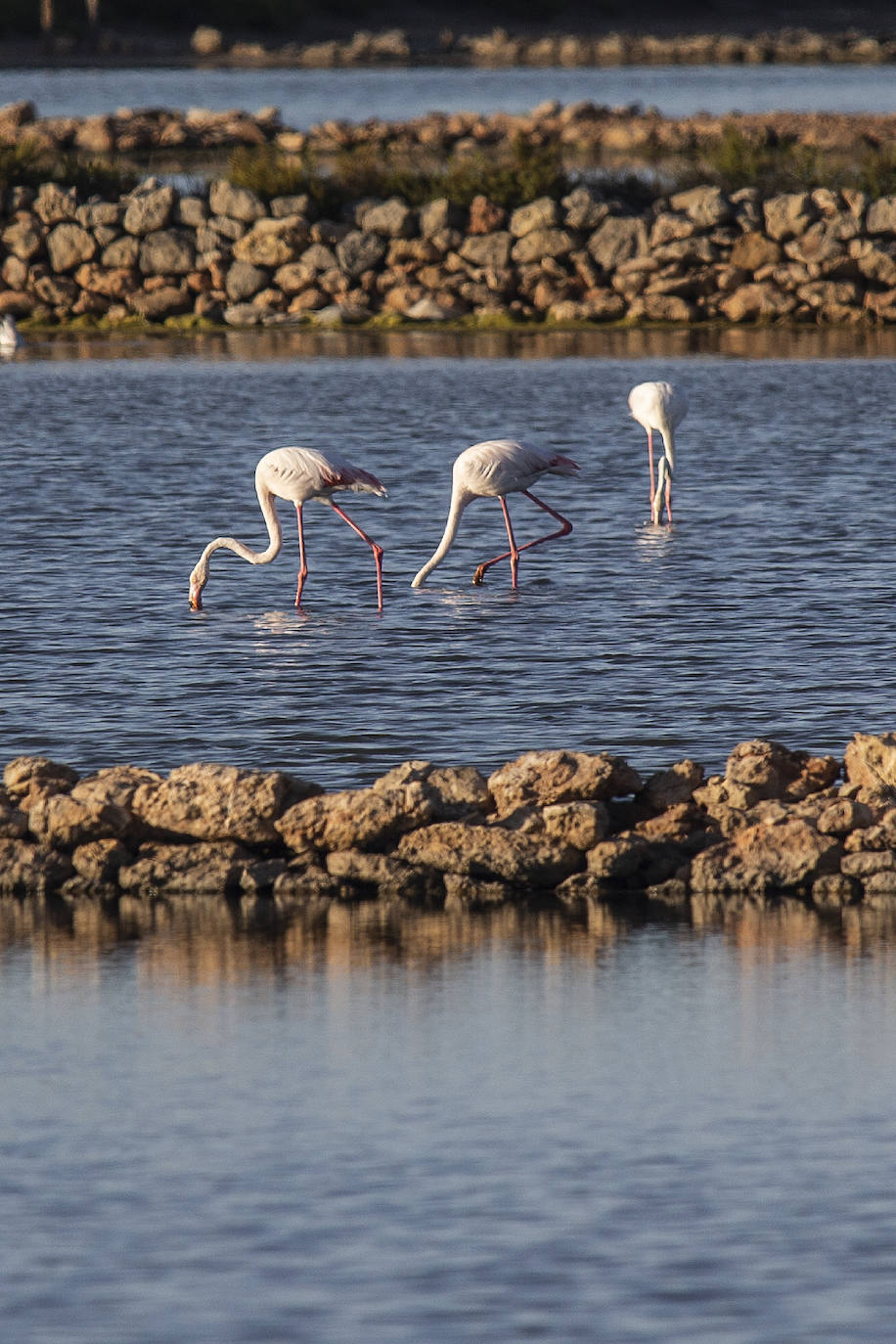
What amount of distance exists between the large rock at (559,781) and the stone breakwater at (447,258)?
28291 mm

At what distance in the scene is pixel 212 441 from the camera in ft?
84.9

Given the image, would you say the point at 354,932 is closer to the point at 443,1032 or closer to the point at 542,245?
the point at 443,1032

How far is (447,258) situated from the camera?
38750 millimetres

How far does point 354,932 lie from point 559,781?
4.17 feet

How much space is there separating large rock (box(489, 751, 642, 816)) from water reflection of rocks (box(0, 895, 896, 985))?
0.60 meters

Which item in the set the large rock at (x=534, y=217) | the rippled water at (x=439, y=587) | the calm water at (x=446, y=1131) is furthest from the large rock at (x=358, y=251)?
the calm water at (x=446, y=1131)

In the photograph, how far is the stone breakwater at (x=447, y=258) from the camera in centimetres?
3734

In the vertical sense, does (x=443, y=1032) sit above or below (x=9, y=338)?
below

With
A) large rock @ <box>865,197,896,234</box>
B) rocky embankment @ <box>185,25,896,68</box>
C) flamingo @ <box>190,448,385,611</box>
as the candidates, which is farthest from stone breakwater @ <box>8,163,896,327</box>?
rocky embankment @ <box>185,25,896,68</box>

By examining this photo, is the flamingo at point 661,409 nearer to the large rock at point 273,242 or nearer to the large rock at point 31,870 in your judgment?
the large rock at point 31,870

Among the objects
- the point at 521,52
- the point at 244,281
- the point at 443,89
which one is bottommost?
the point at 244,281

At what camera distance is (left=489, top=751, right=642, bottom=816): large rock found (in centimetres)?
994

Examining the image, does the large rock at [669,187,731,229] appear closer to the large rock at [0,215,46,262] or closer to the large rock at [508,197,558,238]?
the large rock at [508,197,558,238]

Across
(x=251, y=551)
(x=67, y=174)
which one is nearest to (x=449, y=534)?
(x=251, y=551)
